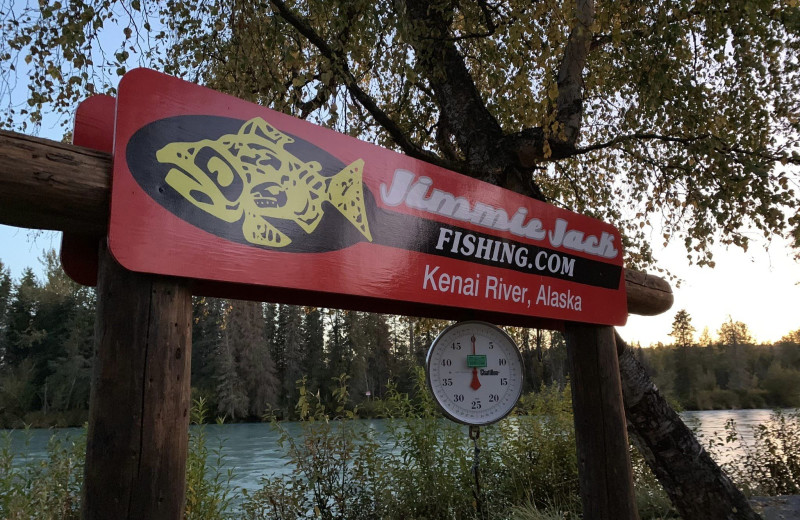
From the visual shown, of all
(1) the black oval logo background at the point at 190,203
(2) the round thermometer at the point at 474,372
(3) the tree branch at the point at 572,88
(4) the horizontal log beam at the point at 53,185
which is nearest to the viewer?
(4) the horizontal log beam at the point at 53,185

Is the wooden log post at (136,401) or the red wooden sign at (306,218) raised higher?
the red wooden sign at (306,218)

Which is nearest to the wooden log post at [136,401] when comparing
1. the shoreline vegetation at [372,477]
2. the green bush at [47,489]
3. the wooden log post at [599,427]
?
the wooden log post at [599,427]

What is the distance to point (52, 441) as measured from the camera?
15.8 feet

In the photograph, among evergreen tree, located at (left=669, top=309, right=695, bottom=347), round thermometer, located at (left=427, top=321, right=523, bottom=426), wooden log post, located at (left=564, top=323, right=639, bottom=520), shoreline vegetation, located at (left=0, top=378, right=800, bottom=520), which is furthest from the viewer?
evergreen tree, located at (left=669, top=309, right=695, bottom=347)

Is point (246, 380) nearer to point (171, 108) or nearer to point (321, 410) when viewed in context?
point (321, 410)

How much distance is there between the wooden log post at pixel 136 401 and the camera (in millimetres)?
1570

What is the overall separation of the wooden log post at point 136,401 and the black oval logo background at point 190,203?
242mm

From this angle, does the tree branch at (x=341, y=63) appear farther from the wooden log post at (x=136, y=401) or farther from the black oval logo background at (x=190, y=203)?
the wooden log post at (x=136, y=401)

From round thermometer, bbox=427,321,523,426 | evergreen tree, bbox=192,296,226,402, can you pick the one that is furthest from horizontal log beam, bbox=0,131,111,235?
evergreen tree, bbox=192,296,226,402

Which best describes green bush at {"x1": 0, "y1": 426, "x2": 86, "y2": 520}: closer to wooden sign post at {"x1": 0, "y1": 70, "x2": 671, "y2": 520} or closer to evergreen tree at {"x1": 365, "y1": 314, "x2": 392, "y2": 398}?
wooden sign post at {"x1": 0, "y1": 70, "x2": 671, "y2": 520}

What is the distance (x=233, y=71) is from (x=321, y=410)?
3391 millimetres

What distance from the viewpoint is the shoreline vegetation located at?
434 cm

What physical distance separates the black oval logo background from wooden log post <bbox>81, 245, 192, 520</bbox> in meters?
0.24

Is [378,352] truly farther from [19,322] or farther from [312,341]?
[19,322]
